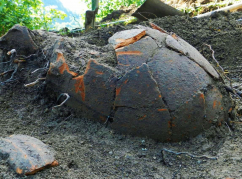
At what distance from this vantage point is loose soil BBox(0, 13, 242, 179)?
1.85 m

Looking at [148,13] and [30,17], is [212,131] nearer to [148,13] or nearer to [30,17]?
[148,13]

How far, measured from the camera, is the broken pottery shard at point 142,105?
2070mm

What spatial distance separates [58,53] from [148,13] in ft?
14.3

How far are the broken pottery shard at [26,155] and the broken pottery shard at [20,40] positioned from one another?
1499 mm

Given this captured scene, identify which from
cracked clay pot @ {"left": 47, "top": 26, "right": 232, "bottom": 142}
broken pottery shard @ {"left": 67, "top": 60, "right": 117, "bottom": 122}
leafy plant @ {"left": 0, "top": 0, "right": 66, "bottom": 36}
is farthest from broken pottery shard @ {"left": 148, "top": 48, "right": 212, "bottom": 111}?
leafy plant @ {"left": 0, "top": 0, "right": 66, "bottom": 36}

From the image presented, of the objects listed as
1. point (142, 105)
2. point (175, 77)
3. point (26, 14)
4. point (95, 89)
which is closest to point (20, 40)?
point (95, 89)

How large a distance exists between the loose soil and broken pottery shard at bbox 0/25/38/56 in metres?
0.22

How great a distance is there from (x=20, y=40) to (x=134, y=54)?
165 centimetres

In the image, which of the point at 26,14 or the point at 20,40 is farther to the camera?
the point at 26,14

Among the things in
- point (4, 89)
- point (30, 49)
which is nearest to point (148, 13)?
point (30, 49)

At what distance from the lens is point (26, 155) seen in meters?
1.72

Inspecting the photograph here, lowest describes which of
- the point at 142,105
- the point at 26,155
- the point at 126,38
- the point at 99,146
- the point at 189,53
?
the point at 99,146

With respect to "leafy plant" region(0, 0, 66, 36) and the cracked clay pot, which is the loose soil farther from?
"leafy plant" region(0, 0, 66, 36)

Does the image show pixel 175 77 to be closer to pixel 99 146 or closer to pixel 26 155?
pixel 99 146
